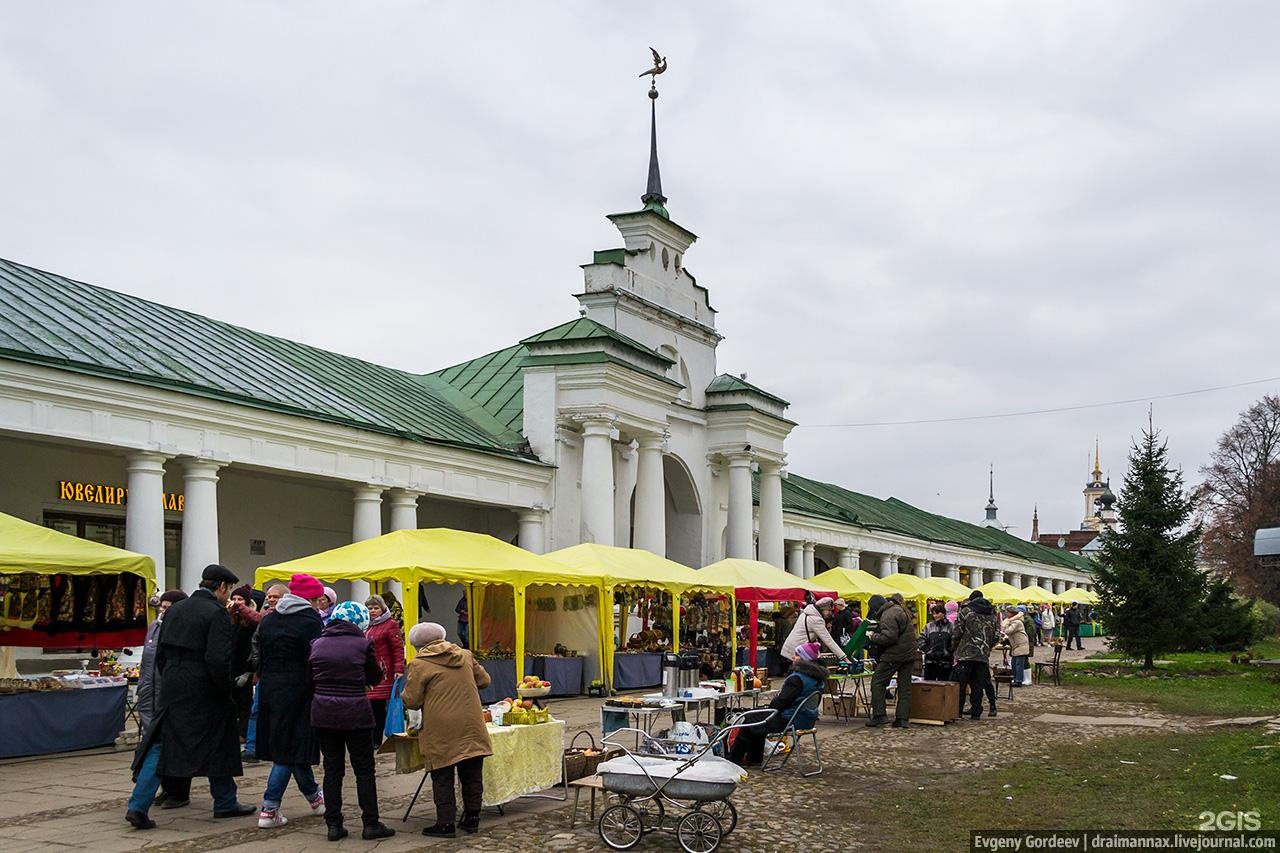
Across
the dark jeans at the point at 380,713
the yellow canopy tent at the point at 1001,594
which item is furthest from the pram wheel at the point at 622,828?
the yellow canopy tent at the point at 1001,594

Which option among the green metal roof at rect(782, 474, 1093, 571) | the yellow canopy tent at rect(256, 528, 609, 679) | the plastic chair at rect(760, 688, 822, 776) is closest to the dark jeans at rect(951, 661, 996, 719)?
the plastic chair at rect(760, 688, 822, 776)

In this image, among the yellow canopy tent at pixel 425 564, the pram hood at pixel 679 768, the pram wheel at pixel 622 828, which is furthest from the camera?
the yellow canopy tent at pixel 425 564

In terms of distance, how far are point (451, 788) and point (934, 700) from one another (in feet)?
33.0

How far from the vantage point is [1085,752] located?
1441cm

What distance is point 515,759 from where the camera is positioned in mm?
10570

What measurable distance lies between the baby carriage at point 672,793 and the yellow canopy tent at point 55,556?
7.56 m

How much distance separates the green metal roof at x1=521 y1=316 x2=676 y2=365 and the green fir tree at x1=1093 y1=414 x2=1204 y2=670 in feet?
41.5

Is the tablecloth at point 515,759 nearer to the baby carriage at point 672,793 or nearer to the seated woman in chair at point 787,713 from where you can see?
the baby carriage at point 672,793

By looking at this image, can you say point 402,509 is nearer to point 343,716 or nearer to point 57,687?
point 57,687

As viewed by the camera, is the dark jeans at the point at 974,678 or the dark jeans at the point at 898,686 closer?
the dark jeans at the point at 898,686

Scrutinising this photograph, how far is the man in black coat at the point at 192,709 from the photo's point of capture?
9.68m

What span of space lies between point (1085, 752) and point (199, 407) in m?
14.6

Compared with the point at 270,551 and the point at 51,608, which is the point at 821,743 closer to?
the point at 51,608

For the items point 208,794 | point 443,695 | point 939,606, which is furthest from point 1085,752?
point 208,794
